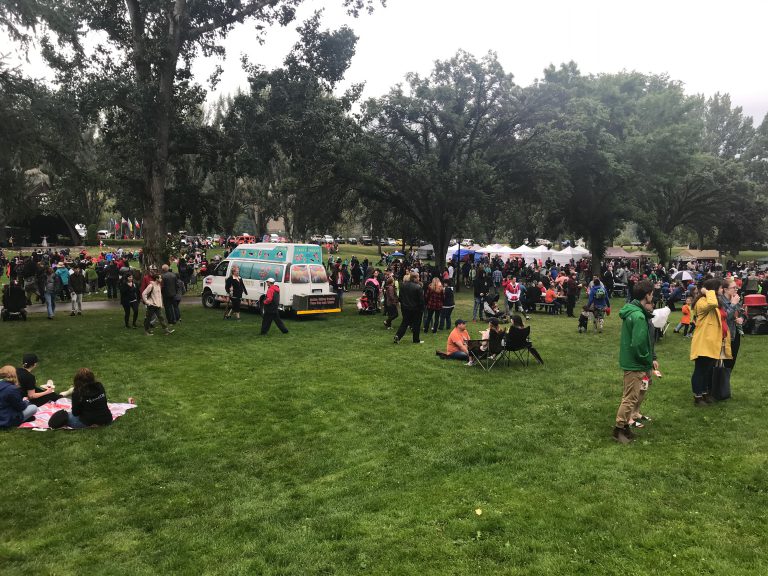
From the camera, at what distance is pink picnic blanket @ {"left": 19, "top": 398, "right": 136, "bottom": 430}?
7.60m

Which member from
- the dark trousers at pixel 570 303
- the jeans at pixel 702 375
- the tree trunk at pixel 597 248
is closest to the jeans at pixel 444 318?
the dark trousers at pixel 570 303

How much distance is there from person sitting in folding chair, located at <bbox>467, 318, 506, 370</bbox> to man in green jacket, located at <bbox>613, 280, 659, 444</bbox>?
13.7ft

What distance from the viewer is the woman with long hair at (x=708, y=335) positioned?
770 centimetres

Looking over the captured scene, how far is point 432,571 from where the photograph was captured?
4.11 meters

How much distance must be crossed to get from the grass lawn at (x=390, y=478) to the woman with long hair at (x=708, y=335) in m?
0.50

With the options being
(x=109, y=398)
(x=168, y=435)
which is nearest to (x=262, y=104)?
(x=109, y=398)

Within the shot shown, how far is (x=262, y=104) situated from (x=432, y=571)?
20605mm

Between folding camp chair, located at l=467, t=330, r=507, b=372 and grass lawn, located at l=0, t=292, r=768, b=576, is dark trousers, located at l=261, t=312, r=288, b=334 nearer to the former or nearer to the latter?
grass lawn, located at l=0, t=292, r=768, b=576

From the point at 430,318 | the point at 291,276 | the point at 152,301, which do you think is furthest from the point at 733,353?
the point at 152,301

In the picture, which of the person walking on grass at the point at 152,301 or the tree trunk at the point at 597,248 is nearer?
the person walking on grass at the point at 152,301

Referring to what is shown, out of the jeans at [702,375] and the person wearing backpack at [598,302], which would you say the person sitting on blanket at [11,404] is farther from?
the person wearing backpack at [598,302]

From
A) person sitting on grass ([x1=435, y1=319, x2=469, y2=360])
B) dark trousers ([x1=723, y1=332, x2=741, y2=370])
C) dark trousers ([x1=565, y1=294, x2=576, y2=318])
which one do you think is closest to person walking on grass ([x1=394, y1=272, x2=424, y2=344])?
person sitting on grass ([x1=435, y1=319, x2=469, y2=360])

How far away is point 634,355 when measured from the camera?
6492mm

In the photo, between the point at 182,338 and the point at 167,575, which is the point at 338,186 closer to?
the point at 182,338
